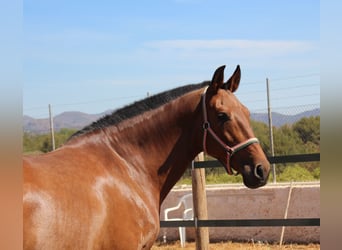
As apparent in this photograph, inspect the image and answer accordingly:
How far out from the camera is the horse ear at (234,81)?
3631 millimetres

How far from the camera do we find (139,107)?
3646 mm

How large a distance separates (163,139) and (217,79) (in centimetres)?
59

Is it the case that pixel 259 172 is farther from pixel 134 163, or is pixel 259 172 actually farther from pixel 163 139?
pixel 134 163

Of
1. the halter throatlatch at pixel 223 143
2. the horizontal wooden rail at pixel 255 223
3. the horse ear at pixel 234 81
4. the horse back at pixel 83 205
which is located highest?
the horse ear at pixel 234 81

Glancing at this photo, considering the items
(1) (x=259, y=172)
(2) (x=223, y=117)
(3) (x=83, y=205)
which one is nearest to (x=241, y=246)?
(1) (x=259, y=172)

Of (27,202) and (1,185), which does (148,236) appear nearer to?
(27,202)

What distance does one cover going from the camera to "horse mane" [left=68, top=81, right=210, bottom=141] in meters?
3.47

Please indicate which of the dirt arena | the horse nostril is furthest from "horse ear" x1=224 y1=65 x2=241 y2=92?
the dirt arena

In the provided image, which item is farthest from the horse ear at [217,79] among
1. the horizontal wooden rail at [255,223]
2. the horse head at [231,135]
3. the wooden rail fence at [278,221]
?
the horizontal wooden rail at [255,223]

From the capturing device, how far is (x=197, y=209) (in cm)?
598

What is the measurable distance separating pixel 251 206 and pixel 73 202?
6.39 m

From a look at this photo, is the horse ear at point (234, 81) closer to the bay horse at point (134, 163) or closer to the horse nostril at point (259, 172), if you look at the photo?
the bay horse at point (134, 163)

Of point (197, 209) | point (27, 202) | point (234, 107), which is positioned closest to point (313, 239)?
point (197, 209)

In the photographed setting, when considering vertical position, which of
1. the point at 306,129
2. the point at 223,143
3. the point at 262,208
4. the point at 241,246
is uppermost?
the point at 223,143
